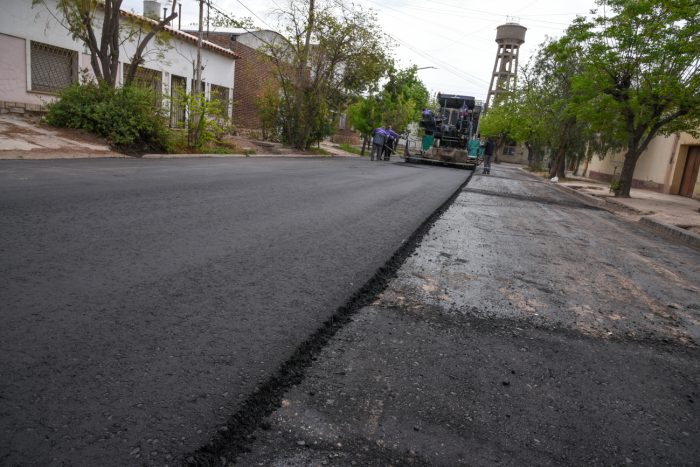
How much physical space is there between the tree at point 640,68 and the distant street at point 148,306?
11544 mm

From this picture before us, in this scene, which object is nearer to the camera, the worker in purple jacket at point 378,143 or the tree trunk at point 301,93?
the tree trunk at point 301,93

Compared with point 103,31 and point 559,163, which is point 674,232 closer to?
point 103,31

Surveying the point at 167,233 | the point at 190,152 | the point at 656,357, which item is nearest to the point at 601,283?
the point at 656,357

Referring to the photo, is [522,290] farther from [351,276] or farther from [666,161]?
[666,161]

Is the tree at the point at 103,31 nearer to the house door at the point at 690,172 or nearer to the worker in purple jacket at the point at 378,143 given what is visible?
the worker in purple jacket at the point at 378,143

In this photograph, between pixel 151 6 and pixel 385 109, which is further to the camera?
pixel 385 109

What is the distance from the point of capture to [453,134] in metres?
24.0

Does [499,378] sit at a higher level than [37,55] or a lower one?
lower

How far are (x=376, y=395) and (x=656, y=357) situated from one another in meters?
1.72

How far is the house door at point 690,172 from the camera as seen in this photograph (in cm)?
2119

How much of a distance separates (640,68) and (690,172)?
32.8ft

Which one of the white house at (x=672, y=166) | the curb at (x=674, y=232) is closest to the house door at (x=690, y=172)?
the white house at (x=672, y=166)

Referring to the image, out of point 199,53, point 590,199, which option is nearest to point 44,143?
point 199,53

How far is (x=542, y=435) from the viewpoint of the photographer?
5.68ft
